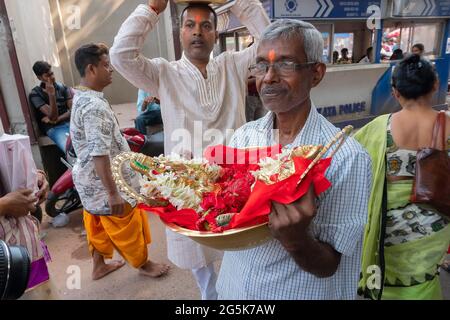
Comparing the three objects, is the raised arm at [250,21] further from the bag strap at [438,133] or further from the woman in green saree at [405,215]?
the bag strap at [438,133]

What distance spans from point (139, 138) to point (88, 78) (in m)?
1.65

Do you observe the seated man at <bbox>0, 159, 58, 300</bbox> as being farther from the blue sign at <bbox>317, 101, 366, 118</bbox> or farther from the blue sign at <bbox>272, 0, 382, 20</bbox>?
the blue sign at <bbox>317, 101, 366, 118</bbox>

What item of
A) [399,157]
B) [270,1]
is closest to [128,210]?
[399,157]

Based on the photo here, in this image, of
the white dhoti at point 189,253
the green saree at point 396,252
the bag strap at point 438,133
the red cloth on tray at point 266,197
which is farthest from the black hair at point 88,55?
the bag strap at point 438,133

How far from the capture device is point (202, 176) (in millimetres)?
1052

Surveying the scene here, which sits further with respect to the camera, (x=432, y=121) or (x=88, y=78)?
(x=88, y=78)

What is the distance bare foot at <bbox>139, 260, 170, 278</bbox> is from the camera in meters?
2.88

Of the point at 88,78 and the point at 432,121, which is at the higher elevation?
the point at 88,78

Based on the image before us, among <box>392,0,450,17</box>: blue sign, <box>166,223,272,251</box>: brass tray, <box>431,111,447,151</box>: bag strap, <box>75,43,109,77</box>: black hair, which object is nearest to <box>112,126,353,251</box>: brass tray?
<box>166,223,272,251</box>: brass tray

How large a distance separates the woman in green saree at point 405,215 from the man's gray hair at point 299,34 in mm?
1010

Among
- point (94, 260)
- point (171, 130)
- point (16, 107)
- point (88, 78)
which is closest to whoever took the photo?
point (171, 130)

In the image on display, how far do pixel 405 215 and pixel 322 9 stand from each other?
→ 575 centimetres

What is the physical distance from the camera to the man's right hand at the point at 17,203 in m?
1.48

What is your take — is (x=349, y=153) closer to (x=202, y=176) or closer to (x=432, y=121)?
(x=202, y=176)
